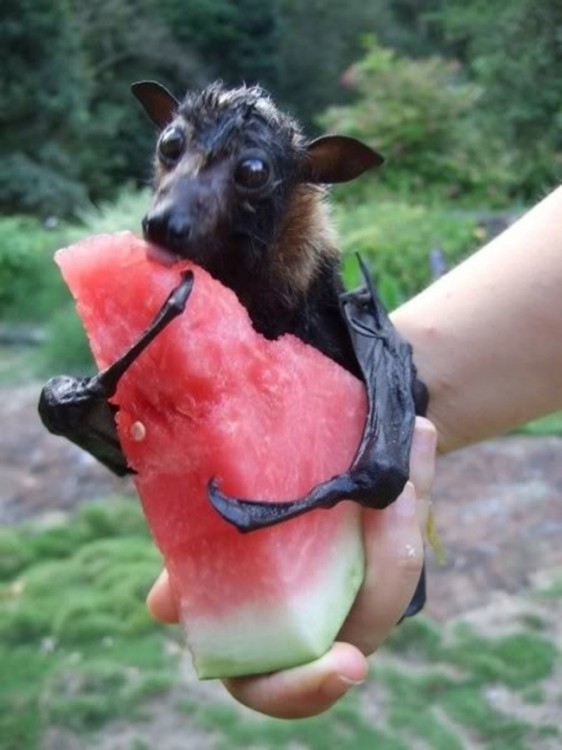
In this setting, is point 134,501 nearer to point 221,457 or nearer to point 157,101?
point 157,101

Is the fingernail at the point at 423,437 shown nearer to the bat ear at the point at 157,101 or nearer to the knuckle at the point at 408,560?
the knuckle at the point at 408,560

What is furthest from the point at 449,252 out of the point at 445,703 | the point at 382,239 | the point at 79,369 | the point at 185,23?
the point at 185,23

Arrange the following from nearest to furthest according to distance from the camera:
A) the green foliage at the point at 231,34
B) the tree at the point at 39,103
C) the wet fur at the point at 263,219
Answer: the wet fur at the point at 263,219 → the tree at the point at 39,103 → the green foliage at the point at 231,34

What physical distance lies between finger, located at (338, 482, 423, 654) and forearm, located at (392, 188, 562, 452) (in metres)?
0.55

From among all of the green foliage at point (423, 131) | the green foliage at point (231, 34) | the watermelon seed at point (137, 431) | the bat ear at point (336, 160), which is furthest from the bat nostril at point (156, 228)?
the green foliage at point (231, 34)

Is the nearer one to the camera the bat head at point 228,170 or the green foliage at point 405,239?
the bat head at point 228,170

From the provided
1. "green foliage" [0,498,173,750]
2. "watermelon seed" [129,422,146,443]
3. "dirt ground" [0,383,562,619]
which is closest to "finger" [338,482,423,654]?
"watermelon seed" [129,422,146,443]

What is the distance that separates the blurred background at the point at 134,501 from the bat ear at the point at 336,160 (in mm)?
508

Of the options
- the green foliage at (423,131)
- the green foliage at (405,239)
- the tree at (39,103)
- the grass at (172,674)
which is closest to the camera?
the grass at (172,674)

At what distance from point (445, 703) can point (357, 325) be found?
283 centimetres

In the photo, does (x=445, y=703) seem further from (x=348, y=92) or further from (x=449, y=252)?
(x=348, y=92)

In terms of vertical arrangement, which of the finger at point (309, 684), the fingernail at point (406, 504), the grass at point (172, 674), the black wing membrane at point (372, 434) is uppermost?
the black wing membrane at point (372, 434)

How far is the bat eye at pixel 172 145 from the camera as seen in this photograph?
5.46ft

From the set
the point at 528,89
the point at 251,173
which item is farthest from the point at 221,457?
the point at 528,89
